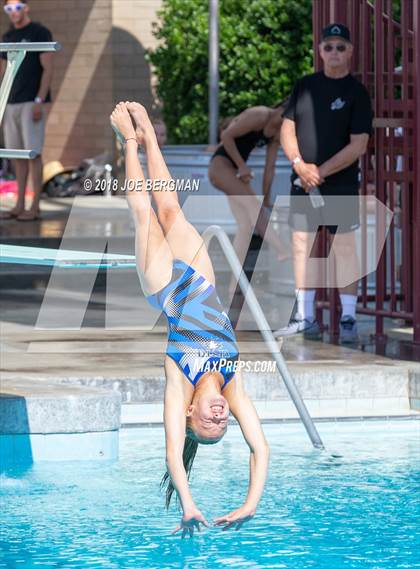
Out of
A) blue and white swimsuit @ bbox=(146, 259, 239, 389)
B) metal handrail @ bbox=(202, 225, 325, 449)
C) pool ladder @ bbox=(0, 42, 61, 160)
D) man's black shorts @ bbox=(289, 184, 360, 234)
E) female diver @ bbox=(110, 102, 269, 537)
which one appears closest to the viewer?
female diver @ bbox=(110, 102, 269, 537)

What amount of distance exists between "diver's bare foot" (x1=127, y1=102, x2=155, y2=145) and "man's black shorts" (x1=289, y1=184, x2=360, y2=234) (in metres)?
3.37

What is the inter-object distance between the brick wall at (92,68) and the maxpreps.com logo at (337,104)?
10.9 metres

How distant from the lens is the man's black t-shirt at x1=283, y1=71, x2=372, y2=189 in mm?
8289

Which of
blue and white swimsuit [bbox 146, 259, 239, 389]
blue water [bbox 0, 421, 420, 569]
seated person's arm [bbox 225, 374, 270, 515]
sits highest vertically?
blue and white swimsuit [bbox 146, 259, 239, 389]

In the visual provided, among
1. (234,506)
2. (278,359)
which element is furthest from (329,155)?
(234,506)

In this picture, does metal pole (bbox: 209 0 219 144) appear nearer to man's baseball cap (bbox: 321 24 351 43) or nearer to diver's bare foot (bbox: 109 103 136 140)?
man's baseball cap (bbox: 321 24 351 43)

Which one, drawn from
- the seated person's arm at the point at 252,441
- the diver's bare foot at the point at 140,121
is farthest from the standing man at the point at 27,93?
the seated person's arm at the point at 252,441

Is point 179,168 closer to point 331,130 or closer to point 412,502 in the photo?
point 331,130

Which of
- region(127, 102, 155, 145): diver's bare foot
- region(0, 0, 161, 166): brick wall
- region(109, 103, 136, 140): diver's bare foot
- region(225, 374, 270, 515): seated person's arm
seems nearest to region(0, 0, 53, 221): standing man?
region(0, 0, 161, 166): brick wall

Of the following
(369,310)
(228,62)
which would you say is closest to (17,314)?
(369,310)

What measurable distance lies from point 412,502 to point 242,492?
0.74 metres

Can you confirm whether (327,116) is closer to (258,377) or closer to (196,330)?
(258,377)

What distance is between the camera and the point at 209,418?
14.9 ft

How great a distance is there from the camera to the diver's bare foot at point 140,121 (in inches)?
196
